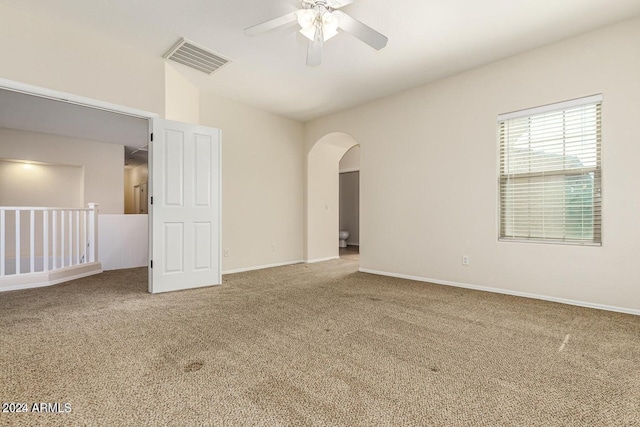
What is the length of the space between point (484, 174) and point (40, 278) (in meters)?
5.64

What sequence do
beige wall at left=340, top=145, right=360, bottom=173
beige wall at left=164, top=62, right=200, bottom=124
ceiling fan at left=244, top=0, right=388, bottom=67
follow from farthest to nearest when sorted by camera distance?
beige wall at left=340, top=145, right=360, bottom=173 → beige wall at left=164, top=62, right=200, bottom=124 → ceiling fan at left=244, top=0, right=388, bottom=67

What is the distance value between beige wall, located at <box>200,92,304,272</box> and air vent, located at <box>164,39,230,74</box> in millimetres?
796

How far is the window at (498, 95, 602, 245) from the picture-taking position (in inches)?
119

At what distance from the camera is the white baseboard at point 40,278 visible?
11.8 ft

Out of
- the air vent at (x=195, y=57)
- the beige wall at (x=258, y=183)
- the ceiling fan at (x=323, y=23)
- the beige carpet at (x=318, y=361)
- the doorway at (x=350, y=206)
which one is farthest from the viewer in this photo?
the doorway at (x=350, y=206)

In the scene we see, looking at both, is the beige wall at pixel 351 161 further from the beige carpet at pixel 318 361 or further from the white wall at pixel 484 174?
the beige carpet at pixel 318 361

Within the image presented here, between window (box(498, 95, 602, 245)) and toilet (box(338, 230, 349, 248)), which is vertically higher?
window (box(498, 95, 602, 245))

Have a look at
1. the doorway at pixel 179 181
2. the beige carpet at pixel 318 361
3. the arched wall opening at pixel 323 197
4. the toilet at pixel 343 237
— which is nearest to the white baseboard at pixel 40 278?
the beige carpet at pixel 318 361

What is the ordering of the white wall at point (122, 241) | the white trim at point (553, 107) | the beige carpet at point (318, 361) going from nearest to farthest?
the beige carpet at point (318, 361), the white trim at point (553, 107), the white wall at point (122, 241)

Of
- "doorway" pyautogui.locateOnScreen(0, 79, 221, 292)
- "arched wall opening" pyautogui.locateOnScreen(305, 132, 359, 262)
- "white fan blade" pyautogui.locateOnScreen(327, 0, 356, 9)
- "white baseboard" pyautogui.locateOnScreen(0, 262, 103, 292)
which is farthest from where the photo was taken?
"arched wall opening" pyautogui.locateOnScreen(305, 132, 359, 262)

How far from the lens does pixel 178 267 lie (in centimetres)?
364

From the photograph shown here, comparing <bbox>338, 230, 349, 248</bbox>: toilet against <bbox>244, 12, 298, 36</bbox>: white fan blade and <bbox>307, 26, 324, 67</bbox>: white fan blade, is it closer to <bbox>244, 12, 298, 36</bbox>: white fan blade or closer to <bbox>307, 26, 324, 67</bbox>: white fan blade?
<bbox>307, 26, 324, 67</bbox>: white fan blade

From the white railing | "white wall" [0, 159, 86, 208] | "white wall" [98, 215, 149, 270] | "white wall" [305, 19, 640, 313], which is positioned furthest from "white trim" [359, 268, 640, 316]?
"white wall" [0, 159, 86, 208]

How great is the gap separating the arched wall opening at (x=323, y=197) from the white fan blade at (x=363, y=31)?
2.94 m
